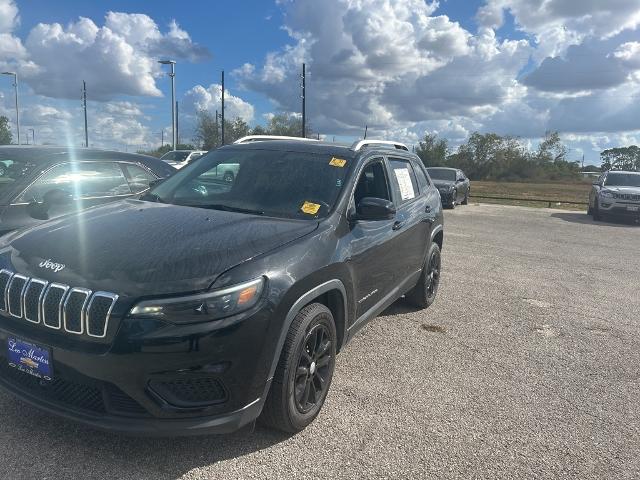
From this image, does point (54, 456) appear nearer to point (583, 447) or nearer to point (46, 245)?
point (46, 245)

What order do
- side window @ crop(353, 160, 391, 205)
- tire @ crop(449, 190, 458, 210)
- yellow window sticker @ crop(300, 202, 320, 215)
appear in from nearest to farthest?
yellow window sticker @ crop(300, 202, 320, 215) < side window @ crop(353, 160, 391, 205) < tire @ crop(449, 190, 458, 210)

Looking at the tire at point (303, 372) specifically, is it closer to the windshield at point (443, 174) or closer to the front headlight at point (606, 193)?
the front headlight at point (606, 193)

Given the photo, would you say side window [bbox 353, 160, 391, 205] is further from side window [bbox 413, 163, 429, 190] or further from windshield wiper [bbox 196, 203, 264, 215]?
side window [bbox 413, 163, 429, 190]

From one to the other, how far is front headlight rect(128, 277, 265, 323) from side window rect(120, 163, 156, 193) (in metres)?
3.55

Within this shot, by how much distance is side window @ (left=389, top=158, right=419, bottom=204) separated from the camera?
469 cm

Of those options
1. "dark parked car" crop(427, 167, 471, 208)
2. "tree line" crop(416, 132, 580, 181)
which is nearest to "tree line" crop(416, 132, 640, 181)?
"tree line" crop(416, 132, 580, 181)

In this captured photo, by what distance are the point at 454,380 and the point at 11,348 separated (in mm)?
2939

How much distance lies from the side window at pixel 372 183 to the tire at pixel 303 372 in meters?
1.06

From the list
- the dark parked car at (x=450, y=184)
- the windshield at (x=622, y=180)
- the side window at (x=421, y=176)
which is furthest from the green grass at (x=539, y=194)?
the side window at (x=421, y=176)

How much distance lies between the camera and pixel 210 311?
2.44 m

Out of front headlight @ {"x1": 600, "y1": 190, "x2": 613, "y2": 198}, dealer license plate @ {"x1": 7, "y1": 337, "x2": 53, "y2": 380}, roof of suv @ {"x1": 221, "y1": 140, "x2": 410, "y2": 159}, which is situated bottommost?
dealer license plate @ {"x1": 7, "y1": 337, "x2": 53, "y2": 380}

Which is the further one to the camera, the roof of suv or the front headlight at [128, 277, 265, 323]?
the roof of suv

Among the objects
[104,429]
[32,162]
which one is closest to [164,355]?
[104,429]

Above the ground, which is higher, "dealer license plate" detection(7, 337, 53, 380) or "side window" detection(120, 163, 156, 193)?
"side window" detection(120, 163, 156, 193)
